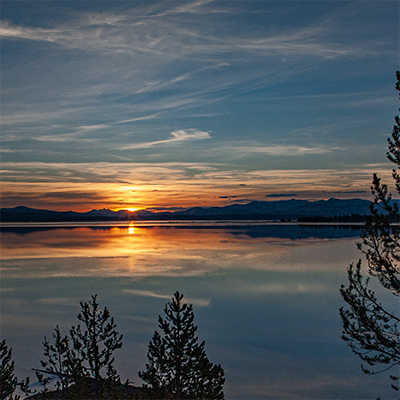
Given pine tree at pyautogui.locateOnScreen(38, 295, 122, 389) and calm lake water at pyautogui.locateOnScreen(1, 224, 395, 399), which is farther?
calm lake water at pyautogui.locateOnScreen(1, 224, 395, 399)

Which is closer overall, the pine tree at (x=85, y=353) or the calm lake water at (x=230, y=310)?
the pine tree at (x=85, y=353)

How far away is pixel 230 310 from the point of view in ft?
61.3

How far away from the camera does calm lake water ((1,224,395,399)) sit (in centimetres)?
1201

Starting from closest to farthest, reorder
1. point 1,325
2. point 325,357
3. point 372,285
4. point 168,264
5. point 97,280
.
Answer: point 325,357, point 1,325, point 372,285, point 97,280, point 168,264

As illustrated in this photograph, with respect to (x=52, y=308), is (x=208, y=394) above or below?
below

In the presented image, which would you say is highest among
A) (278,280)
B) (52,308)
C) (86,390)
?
(278,280)

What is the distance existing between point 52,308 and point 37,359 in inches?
240

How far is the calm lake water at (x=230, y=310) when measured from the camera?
12008 millimetres

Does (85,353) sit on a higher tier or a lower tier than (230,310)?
lower

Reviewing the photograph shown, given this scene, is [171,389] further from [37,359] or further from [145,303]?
[145,303]

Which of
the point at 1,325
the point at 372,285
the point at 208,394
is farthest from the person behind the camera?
the point at 372,285

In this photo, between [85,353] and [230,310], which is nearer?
[85,353]

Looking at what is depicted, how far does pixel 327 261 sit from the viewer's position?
32188 millimetres

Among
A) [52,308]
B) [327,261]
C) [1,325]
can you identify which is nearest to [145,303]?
[52,308]
